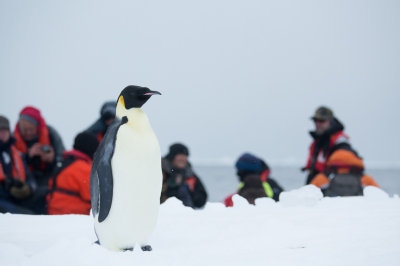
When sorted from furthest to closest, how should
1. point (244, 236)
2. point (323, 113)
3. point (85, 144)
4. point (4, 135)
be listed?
1. point (323, 113)
2. point (4, 135)
3. point (85, 144)
4. point (244, 236)

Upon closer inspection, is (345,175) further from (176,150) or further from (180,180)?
(176,150)

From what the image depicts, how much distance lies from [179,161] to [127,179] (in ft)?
9.50

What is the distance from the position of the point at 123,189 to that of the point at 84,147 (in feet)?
6.40

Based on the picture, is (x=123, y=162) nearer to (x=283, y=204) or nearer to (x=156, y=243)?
(x=156, y=243)

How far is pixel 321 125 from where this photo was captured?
587 cm

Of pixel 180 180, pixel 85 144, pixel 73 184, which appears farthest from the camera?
pixel 180 180

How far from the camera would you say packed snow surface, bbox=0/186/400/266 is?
229 centimetres

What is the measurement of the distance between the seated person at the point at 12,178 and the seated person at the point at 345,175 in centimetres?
298

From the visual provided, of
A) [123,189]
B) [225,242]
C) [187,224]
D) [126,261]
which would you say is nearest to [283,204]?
[187,224]

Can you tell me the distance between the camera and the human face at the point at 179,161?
5684mm

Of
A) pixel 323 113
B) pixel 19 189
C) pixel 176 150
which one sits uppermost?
pixel 323 113

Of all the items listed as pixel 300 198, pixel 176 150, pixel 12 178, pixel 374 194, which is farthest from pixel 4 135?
pixel 374 194

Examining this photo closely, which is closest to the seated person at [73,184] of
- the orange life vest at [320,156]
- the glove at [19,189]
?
the glove at [19,189]

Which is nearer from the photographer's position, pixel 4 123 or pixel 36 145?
pixel 4 123
